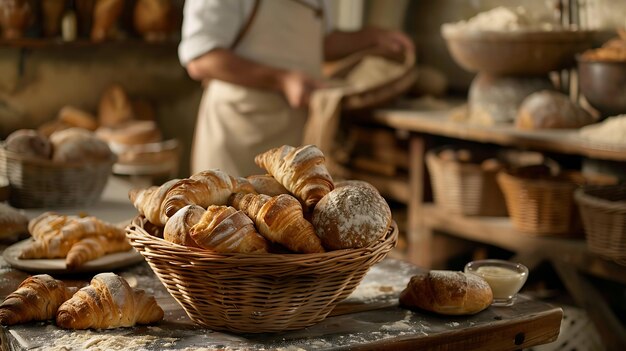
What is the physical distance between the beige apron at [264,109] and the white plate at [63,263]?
5.64 feet

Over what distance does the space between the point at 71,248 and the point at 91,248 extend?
0.24ft

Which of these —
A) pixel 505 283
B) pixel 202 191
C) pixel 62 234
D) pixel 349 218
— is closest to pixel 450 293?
pixel 505 283

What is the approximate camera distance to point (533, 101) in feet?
12.0

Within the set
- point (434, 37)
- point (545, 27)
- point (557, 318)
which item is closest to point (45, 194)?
point (557, 318)

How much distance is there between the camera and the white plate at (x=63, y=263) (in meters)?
2.16

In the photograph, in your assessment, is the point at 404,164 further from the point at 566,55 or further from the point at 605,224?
the point at 605,224

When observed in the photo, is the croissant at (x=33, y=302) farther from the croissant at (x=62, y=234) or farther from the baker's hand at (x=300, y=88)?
the baker's hand at (x=300, y=88)

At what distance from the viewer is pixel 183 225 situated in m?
1.71

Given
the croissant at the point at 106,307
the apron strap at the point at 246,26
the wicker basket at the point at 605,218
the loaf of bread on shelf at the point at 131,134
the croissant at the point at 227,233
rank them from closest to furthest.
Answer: the croissant at the point at 227,233
the croissant at the point at 106,307
the wicker basket at the point at 605,218
the apron strap at the point at 246,26
the loaf of bread on shelf at the point at 131,134

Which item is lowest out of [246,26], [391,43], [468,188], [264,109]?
[468,188]

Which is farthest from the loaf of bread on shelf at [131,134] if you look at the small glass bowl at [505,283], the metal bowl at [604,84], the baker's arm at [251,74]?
the small glass bowl at [505,283]

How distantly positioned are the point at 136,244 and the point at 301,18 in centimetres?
237

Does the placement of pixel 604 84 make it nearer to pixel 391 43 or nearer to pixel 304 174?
pixel 391 43

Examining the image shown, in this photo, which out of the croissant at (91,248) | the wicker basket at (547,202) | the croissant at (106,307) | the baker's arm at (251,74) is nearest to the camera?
the croissant at (106,307)
